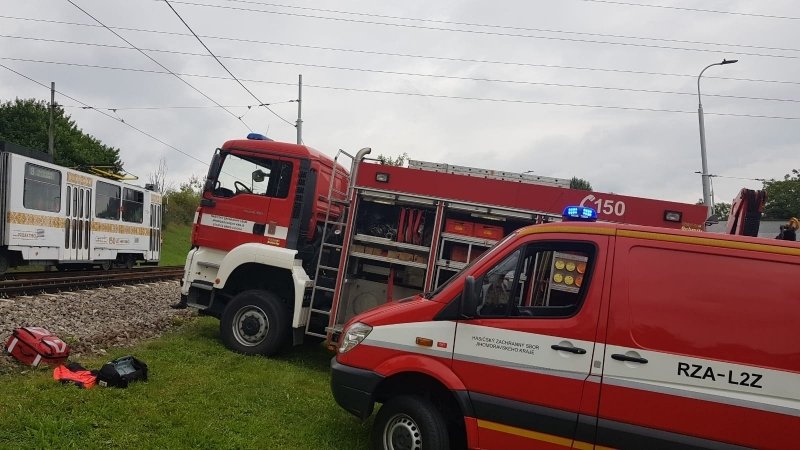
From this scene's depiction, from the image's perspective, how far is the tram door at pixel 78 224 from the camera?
15719mm

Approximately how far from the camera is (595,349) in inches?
149

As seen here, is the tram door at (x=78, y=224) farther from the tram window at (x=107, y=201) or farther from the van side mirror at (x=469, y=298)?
the van side mirror at (x=469, y=298)

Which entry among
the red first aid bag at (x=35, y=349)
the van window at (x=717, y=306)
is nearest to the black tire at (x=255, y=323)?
the red first aid bag at (x=35, y=349)

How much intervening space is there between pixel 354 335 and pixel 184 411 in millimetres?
1948

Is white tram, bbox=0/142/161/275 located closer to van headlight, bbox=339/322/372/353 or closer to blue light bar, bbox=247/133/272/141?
blue light bar, bbox=247/133/272/141

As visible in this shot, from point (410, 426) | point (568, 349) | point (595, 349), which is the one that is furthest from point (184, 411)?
point (595, 349)

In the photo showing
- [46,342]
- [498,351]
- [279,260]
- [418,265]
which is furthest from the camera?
[279,260]

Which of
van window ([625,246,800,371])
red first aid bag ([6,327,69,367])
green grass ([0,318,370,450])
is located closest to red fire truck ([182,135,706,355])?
green grass ([0,318,370,450])

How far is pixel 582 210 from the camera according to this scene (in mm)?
5105

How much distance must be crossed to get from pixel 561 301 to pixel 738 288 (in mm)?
1146

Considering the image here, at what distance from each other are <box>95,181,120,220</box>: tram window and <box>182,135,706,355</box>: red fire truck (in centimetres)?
1124

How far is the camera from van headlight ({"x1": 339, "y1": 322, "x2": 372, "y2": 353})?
4.55 metres

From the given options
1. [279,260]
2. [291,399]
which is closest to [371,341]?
[291,399]

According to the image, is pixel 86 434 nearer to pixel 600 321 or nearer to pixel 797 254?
pixel 600 321
